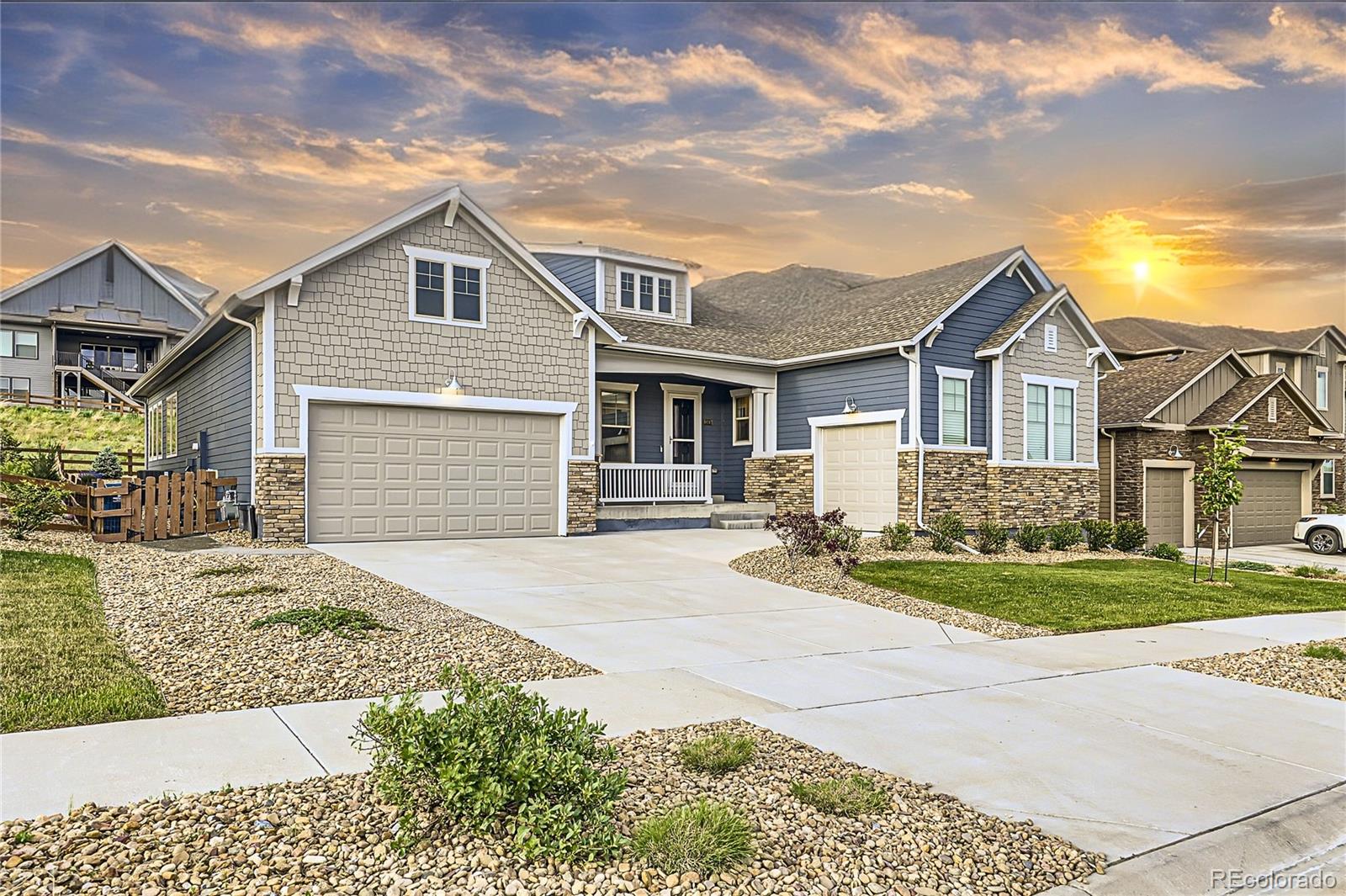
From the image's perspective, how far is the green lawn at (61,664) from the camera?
17.1 ft

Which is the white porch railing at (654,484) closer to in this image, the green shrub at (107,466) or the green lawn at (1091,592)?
the green lawn at (1091,592)

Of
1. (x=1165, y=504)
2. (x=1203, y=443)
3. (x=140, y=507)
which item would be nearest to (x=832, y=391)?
(x=1165, y=504)

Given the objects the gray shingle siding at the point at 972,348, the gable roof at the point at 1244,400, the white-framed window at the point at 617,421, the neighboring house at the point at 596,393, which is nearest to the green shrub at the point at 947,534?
the neighboring house at the point at 596,393

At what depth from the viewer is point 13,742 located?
4.70 meters

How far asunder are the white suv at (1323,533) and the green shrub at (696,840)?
23467 mm

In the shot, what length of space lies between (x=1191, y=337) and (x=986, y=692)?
3758 centimetres

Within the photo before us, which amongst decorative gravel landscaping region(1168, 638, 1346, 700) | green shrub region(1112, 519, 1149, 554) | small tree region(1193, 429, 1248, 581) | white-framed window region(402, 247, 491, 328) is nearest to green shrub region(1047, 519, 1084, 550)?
green shrub region(1112, 519, 1149, 554)

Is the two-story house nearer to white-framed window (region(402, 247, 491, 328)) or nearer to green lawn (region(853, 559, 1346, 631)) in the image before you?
green lawn (region(853, 559, 1346, 631))

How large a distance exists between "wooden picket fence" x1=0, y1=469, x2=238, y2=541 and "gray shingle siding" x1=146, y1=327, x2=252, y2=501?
900 mm

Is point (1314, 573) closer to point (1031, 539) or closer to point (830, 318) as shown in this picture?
point (1031, 539)

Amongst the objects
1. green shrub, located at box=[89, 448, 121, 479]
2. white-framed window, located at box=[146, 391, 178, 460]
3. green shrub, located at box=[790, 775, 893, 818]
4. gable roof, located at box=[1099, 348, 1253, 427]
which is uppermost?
gable roof, located at box=[1099, 348, 1253, 427]

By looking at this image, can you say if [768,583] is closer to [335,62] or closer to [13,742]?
[13,742]

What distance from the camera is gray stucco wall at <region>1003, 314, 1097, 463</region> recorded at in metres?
20.4

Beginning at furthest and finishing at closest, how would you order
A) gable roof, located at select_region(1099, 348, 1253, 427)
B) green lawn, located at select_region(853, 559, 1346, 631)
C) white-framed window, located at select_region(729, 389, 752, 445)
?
1. gable roof, located at select_region(1099, 348, 1253, 427)
2. white-framed window, located at select_region(729, 389, 752, 445)
3. green lawn, located at select_region(853, 559, 1346, 631)
